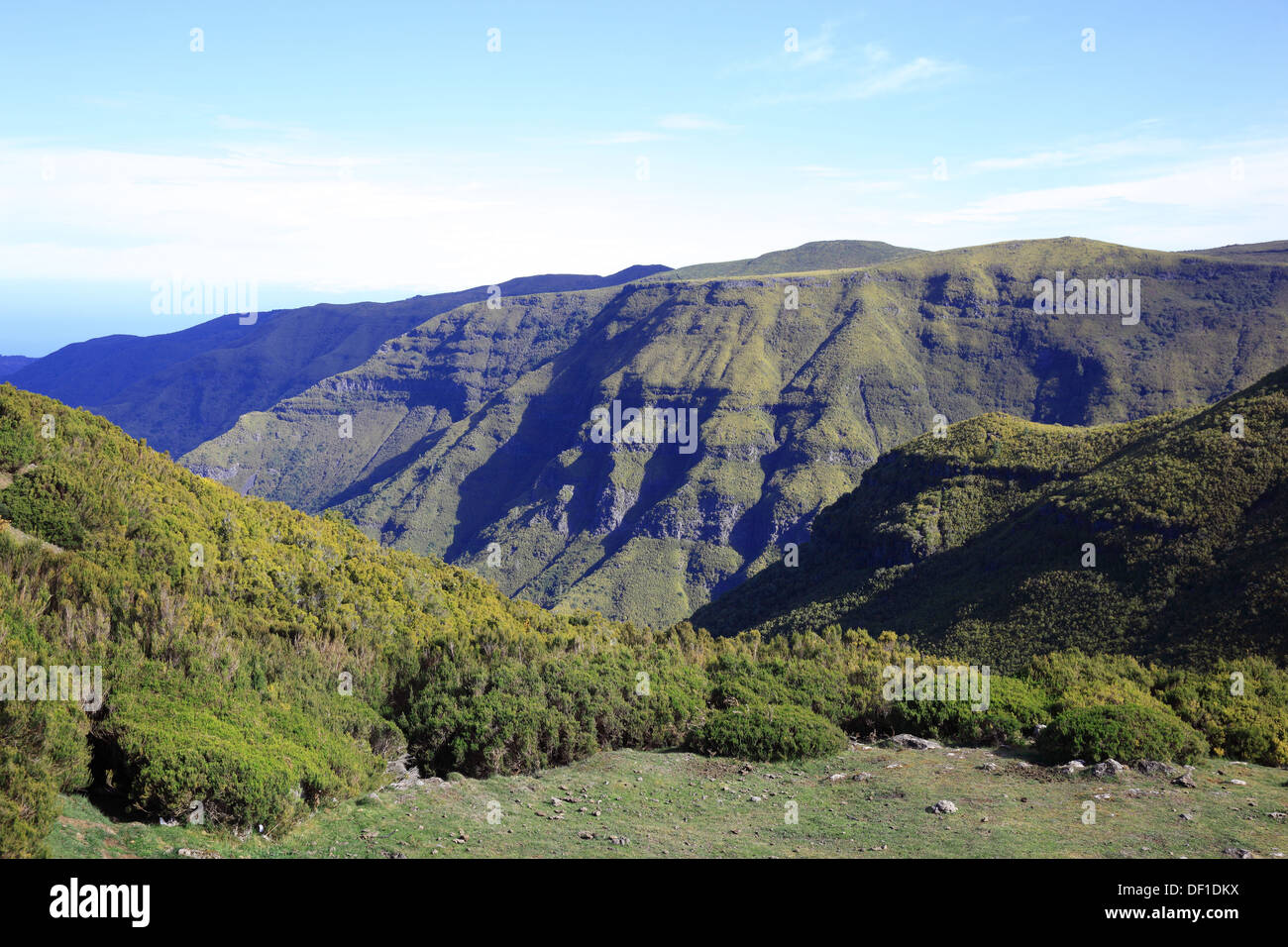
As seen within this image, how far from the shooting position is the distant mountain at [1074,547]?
2296 inches

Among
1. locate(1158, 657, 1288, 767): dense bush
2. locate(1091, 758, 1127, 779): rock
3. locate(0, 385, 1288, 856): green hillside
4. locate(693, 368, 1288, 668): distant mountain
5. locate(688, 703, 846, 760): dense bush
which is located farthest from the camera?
locate(693, 368, 1288, 668): distant mountain

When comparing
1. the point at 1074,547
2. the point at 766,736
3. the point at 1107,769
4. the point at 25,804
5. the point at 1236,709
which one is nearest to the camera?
the point at 25,804

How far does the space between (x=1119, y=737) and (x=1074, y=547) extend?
53101 mm

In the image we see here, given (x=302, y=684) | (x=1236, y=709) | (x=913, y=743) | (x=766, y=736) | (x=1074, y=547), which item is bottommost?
(x=1074, y=547)

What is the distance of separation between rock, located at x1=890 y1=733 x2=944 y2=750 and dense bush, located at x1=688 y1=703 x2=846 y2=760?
1921 millimetres

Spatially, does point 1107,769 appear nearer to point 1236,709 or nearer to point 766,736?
point 766,736

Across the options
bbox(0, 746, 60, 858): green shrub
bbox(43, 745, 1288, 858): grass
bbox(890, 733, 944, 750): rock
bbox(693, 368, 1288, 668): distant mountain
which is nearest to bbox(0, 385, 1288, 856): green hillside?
bbox(0, 746, 60, 858): green shrub

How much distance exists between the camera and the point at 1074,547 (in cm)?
7112

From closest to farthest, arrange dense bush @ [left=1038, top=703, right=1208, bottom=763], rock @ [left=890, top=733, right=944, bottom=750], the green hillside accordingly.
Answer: the green hillside → dense bush @ [left=1038, top=703, right=1208, bottom=763] → rock @ [left=890, top=733, right=944, bottom=750]

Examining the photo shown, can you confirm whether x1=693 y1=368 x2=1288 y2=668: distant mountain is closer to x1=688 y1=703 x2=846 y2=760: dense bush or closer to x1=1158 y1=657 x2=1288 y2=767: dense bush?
x1=1158 y1=657 x2=1288 y2=767: dense bush

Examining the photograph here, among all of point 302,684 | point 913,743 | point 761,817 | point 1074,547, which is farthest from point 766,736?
point 1074,547

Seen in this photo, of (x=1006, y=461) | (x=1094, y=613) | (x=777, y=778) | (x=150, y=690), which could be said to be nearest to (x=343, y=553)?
(x=150, y=690)

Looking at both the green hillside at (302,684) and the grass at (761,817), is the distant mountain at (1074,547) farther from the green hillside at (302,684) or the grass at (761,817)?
the grass at (761,817)

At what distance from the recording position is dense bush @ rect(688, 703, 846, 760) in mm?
23141
